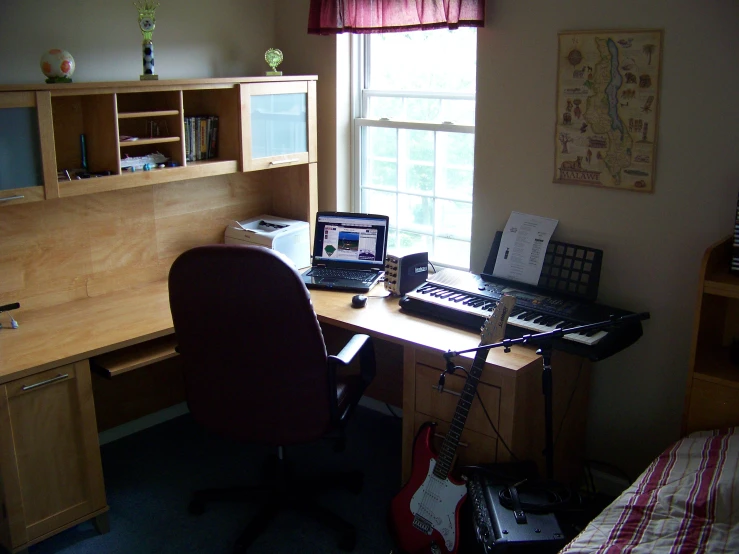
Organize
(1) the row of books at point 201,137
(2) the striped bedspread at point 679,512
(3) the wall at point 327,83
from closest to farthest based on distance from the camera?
(2) the striped bedspread at point 679,512, (1) the row of books at point 201,137, (3) the wall at point 327,83

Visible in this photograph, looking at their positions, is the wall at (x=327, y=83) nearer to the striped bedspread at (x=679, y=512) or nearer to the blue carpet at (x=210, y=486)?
the blue carpet at (x=210, y=486)

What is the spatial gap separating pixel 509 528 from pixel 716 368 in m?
0.85

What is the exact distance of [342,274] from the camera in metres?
3.35

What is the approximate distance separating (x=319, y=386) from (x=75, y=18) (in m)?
1.79

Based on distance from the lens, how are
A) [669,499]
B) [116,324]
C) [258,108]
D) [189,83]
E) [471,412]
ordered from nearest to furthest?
[669,499] < [471,412] < [116,324] < [189,83] < [258,108]

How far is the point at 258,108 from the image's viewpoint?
3385 millimetres

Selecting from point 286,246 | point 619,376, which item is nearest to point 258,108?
point 286,246

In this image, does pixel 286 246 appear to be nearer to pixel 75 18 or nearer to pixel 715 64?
pixel 75 18

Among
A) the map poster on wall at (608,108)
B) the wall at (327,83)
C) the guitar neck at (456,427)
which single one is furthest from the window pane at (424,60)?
the guitar neck at (456,427)

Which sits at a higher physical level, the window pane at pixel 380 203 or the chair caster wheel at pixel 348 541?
the window pane at pixel 380 203

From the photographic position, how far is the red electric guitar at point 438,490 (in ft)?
8.00

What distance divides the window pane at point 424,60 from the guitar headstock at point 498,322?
A: 1.23m

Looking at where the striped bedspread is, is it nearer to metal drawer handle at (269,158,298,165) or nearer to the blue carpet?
the blue carpet

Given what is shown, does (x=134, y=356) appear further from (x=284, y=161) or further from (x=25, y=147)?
(x=284, y=161)
